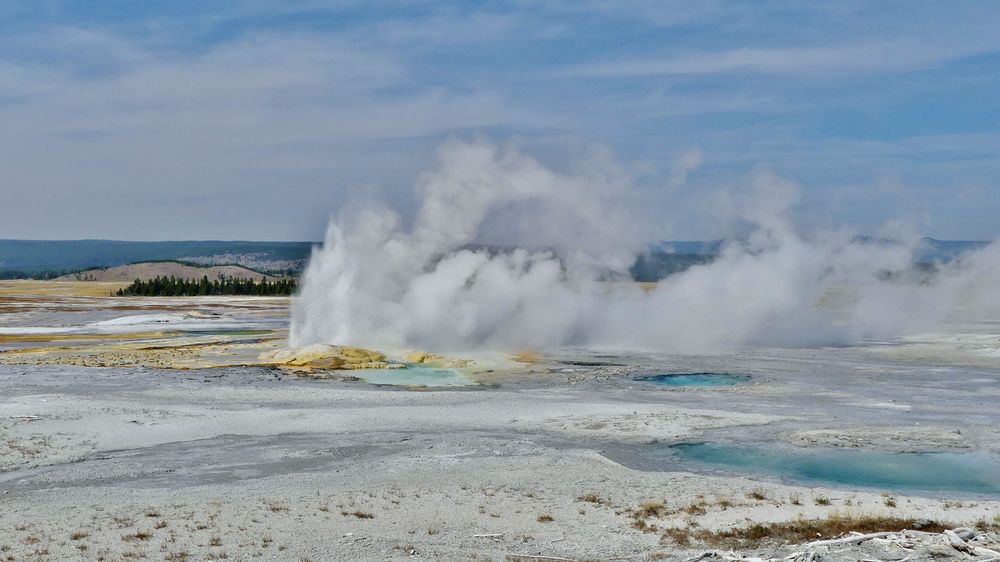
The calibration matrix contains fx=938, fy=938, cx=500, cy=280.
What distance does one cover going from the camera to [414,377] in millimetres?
32500

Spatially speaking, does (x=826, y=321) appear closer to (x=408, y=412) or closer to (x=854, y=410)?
(x=854, y=410)

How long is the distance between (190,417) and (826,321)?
44995 mm

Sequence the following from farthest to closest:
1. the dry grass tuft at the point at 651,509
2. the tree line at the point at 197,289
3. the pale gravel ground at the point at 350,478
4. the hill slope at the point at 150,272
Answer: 1. the hill slope at the point at 150,272
2. the tree line at the point at 197,289
3. the dry grass tuft at the point at 651,509
4. the pale gravel ground at the point at 350,478

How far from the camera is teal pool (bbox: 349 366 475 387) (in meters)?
30.7

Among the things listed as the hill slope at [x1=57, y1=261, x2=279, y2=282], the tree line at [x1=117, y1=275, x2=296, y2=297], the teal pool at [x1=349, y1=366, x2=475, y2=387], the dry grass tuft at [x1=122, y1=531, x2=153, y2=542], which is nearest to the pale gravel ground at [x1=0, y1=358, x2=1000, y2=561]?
the dry grass tuft at [x1=122, y1=531, x2=153, y2=542]

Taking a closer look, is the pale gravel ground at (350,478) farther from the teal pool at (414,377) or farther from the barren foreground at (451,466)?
the teal pool at (414,377)

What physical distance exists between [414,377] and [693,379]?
9.55 metres

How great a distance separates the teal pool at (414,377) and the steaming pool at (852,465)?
12326 millimetres

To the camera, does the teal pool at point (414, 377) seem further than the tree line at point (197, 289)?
No

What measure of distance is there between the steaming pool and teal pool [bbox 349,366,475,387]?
12.3m

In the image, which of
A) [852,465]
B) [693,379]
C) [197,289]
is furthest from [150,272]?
[852,465]

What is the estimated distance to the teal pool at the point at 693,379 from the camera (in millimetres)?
30672

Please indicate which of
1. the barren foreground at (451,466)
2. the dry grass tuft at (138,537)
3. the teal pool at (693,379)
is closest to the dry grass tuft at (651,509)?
the barren foreground at (451,466)

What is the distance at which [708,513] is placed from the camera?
46.4 feet
